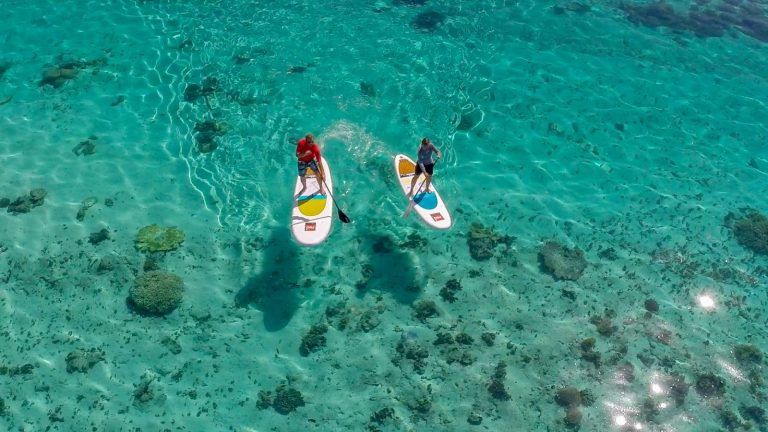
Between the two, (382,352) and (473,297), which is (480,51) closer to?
(473,297)

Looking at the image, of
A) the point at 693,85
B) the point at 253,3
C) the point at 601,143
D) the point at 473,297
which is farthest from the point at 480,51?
the point at 473,297

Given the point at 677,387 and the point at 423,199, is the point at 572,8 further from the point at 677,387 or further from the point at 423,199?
the point at 677,387

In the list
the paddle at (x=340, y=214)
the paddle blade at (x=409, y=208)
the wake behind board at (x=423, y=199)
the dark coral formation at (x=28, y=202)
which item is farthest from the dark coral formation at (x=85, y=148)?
the paddle blade at (x=409, y=208)

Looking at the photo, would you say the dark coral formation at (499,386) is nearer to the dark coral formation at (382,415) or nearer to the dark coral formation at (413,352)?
the dark coral formation at (413,352)

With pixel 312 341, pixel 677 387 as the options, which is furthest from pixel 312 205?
pixel 677 387

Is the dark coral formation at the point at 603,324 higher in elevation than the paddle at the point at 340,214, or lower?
lower

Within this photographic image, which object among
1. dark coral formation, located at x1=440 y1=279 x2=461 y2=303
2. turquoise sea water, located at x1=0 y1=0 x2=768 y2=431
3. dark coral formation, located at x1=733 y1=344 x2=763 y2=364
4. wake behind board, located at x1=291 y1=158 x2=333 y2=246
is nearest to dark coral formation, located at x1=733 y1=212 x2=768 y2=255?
turquoise sea water, located at x1=0 y1=0 x2=768 y2=431
